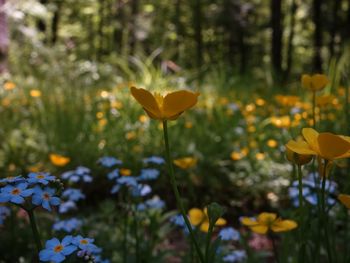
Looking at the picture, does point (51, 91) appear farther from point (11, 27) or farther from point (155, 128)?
point (11, 27)

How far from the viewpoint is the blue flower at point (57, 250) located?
657 mm

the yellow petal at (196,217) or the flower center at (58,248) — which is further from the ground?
the flower center at (58,248)

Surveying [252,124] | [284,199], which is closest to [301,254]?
[284,199]

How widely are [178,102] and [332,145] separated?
0.24 m

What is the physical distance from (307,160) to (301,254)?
219 millimetres

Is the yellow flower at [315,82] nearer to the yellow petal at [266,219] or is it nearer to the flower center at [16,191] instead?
the yellow petal at [266,219]

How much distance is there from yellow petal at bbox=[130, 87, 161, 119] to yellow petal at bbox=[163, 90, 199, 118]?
0.05 feet

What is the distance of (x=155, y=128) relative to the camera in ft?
9.63

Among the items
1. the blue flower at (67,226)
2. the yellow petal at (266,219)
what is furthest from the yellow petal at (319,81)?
the blue flower at (67,226)

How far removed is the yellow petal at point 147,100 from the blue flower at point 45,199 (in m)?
0.25

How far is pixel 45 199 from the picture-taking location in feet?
2.45

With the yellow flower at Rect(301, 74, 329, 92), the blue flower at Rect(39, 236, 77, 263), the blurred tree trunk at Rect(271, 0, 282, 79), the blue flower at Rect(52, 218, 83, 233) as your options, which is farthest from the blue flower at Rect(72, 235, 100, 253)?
the blurred tree trunk at Rect(271, 0, 282, 79)

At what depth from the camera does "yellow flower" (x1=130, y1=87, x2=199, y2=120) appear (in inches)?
24.4

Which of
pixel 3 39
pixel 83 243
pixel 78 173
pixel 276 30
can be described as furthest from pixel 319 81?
pixel 276 30
